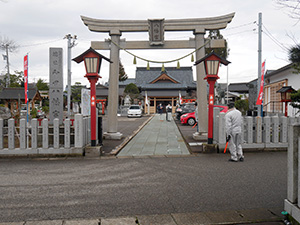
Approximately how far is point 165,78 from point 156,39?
3440cm

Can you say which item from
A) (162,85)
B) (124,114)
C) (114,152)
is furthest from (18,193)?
(162,85)

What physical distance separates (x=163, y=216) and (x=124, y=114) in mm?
34309

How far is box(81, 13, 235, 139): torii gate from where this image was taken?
1152 centimetres

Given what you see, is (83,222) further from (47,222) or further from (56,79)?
(56,79)

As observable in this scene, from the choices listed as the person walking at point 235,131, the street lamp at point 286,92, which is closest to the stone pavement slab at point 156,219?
the person walking at point 235,131

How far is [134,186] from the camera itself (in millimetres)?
5234

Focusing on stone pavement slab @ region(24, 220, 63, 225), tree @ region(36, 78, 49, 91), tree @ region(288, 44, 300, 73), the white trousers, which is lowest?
stone pavement slab @ region(24, 220, 63, 225)

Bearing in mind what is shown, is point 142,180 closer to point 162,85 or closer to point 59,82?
point 59,82

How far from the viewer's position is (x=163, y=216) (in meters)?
3.76

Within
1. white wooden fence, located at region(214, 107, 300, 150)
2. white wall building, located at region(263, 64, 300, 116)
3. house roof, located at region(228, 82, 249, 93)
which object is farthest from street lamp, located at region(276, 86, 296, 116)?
house roof, located at region(228, 82, 249, 93)

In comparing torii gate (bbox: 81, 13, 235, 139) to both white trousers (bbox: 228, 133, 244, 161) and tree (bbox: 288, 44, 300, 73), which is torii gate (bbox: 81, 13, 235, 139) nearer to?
white trousers (bbox: 228, 133, 244, 161)

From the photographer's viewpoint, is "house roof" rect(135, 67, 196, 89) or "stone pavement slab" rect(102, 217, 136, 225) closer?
"stone pavement slab" rect(102, 217, 136, 225)

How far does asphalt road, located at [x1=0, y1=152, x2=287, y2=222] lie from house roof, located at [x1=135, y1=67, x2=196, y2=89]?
122ft

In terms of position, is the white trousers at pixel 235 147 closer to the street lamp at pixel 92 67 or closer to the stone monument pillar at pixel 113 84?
the street lamp at pixel 92 67
